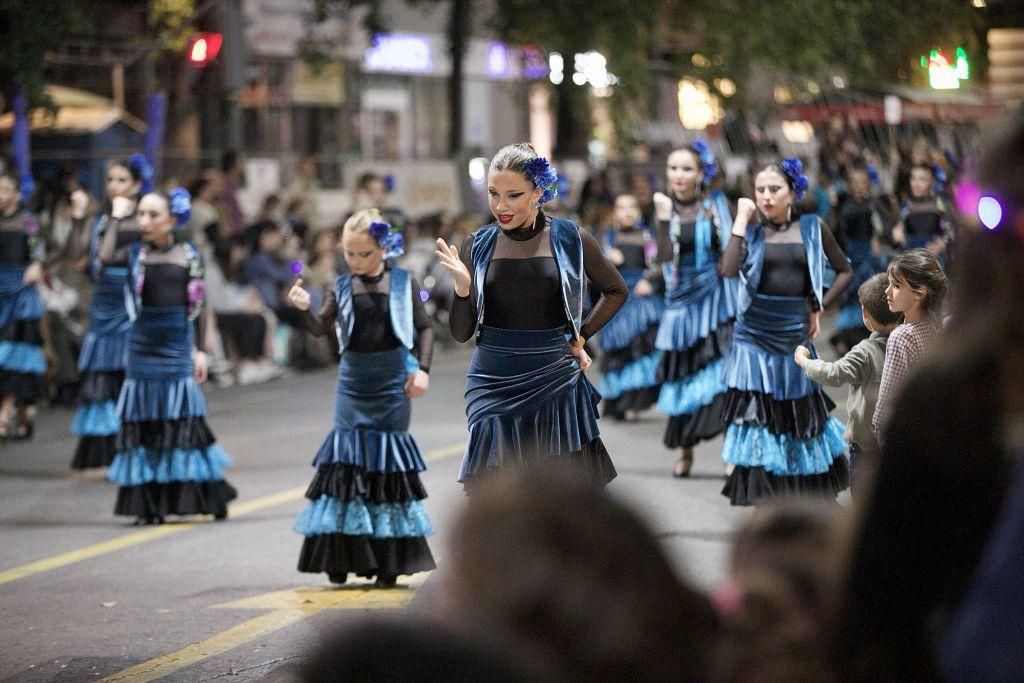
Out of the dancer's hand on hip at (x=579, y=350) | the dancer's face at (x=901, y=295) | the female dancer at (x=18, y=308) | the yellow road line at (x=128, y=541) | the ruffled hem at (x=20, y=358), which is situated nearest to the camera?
the dancer's face at (x=901, y=295)

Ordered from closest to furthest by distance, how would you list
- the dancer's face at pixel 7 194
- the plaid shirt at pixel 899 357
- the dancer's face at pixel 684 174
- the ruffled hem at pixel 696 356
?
1. the plaid shirt at pixel 899 357
2. the dancer's face at pixel 684 174
3. the ruffled hem at pixel 696 356
4. the dancer's face at pixel 7 194

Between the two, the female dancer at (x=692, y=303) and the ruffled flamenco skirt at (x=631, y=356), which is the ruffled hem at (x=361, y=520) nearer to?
the female dancer at (x=692, y=303)

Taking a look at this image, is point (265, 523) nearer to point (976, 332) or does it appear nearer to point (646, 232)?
point (646, 232)

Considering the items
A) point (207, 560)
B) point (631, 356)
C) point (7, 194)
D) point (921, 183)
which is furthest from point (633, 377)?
point (207, 560)

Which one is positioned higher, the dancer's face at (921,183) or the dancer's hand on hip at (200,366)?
the dancer's face at (921,183)

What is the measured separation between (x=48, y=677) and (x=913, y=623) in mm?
4789

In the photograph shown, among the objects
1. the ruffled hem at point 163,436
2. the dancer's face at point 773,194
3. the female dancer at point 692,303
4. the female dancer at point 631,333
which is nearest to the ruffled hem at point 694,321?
the female dancer at point 692,303

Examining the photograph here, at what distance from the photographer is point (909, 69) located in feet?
122

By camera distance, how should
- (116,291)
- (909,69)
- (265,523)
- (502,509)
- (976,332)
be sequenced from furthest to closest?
(909,69) < (116,291) < (265,523) < (976,332) < (502,509)

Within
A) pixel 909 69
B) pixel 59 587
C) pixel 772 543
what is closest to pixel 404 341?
pixel 59 587

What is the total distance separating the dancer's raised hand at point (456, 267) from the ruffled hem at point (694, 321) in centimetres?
500

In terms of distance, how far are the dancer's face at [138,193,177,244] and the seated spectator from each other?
7.84 m

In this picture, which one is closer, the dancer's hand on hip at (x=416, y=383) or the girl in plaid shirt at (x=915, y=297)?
the girl in plaid shirt at (x=915, y=297)

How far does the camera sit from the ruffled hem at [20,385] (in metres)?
13.2
